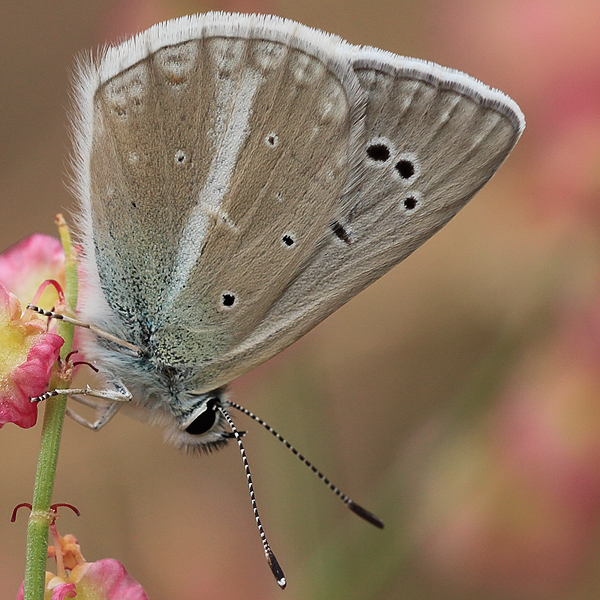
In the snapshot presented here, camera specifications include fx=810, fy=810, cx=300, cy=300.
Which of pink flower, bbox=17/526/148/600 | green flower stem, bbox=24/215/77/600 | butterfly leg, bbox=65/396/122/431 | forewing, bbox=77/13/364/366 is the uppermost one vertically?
forewing, bbox=77/13/364/366

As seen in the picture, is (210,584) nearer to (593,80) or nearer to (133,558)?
(133,558)

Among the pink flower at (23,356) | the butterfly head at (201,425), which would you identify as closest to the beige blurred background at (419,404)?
the butterfly head at (201,425)

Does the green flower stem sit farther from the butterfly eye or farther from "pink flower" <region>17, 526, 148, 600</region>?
the butterfly eye

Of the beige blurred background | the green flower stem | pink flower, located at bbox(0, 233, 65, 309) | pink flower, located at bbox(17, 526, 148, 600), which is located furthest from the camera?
the beige blurred background

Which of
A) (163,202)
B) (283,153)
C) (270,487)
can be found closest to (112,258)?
(163,202)

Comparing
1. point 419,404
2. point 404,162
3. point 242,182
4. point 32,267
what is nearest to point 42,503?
point 32,267

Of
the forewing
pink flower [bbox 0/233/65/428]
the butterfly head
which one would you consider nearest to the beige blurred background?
the butterfly head
